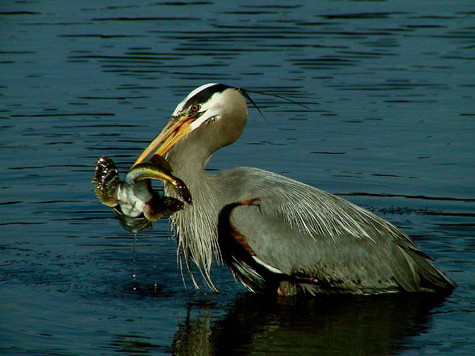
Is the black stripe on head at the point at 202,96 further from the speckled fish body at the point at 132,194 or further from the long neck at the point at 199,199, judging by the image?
the speckled fish body at the point at 132,194

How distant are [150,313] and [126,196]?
121cm

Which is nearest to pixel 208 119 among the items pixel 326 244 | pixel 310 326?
pixel 326 244

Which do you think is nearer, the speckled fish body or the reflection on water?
the speckled fish body

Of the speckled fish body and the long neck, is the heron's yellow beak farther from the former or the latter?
the speckled fish body

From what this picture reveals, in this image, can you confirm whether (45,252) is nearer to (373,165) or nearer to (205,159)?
(205,159)

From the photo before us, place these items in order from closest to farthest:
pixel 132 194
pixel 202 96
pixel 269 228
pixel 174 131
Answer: pixel 132 194 < pixel 269 228 < pixel 202 96 < pixel 174 131

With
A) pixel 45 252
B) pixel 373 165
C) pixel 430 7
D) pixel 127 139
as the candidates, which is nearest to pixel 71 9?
pixel 430 7

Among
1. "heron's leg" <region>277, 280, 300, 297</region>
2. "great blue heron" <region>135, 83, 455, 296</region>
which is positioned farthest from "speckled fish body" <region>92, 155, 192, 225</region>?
"heron's leg" <region>277, 280, 300, 297</region>

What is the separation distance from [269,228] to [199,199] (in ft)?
2.37

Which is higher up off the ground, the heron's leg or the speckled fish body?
the speckled fish body

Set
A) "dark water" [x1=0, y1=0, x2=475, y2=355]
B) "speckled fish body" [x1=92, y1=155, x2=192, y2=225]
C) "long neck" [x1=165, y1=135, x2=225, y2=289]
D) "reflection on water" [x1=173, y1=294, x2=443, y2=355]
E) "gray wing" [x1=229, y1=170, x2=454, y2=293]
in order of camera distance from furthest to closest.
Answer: "long neck" [x1=165, y1=135, x2=225, y2=289]
"gray wing" [x1=229, y1=170, x2=454, y2=293]
"dark water" [x1=0, y1=0, x2=475, y2=355]
"reflection on water" [x1=173, y1=294, x2=443, y2=355]
"speckled fish body" [x1=92, y1=155, x2=192, y2=225]

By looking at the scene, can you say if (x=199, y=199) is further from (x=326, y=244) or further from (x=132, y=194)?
(x=132, y=194)

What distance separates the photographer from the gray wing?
29.9 feet

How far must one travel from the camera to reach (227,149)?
45.5ft
